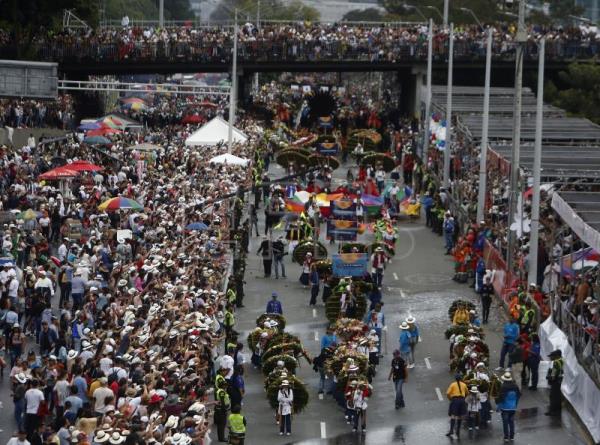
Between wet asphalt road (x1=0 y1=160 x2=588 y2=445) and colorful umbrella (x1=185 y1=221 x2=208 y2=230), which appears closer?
wet asphalt road (x1=0 y1=160 x2=588 y2=445)

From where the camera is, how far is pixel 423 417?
3119cm

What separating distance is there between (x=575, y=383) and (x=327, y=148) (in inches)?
1473

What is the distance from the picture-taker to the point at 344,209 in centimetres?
4859

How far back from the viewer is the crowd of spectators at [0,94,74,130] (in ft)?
223

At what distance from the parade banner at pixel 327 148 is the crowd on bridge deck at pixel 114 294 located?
8.61m

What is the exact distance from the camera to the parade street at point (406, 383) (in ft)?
98.2

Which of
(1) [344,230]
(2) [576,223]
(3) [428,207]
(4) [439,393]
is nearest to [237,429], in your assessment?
(4) [439,393]

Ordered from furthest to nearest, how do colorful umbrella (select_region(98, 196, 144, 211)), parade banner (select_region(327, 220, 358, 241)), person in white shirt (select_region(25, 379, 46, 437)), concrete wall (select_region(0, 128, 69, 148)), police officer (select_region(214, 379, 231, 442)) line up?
concrete wall (select_region(0, 128, 69, 148)) < parade banner (select_region(327, 220, 358, 241)) < colorful umbrella (select_region(98, 196, 144, 211)) < police officer (select_region(214, 379, 231, 442)) < person in white shirt (select_region(25, 379, 46, 437))

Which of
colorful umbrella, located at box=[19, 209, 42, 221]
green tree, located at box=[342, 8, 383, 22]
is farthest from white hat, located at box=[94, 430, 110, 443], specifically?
green tree, located at box=[342, 8, 383, 22]

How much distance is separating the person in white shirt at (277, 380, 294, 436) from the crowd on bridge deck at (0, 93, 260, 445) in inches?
50.0

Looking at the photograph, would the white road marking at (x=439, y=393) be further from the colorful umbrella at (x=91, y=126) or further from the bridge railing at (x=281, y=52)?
the bridge railing at (x=281, y=52)

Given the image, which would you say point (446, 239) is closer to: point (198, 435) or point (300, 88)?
point (198, 435)

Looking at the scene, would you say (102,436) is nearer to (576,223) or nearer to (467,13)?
(576,223)

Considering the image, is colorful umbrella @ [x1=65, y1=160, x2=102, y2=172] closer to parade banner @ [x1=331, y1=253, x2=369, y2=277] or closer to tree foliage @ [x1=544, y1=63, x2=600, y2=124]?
parade banner @ [x1=331, y1=253, x2=369, y2=277]
